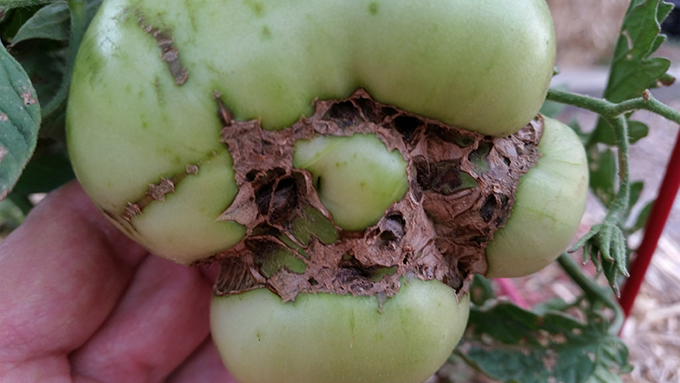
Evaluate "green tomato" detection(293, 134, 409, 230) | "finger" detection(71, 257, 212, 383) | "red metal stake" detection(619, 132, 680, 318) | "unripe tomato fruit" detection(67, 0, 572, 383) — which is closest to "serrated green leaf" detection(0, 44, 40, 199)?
"unripe tomato fruit" detection(67, 0, 572, 383)

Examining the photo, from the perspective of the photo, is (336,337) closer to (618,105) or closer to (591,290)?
(618,105)

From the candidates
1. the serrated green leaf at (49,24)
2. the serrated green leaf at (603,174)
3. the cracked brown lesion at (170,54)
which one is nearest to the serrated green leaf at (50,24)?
the serrated green leaf at (49,24)

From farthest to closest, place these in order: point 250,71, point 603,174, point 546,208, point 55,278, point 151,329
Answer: point 603,174 → point 151,329 → point 55,278 → point 546,208 → point 250,71

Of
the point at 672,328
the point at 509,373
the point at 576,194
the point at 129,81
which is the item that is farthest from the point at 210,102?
the point at 672,328

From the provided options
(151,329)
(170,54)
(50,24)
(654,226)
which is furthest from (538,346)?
(50,24)

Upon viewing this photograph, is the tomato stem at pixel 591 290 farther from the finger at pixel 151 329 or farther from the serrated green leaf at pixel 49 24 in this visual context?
the serrated green leaf at pixel 49 24
